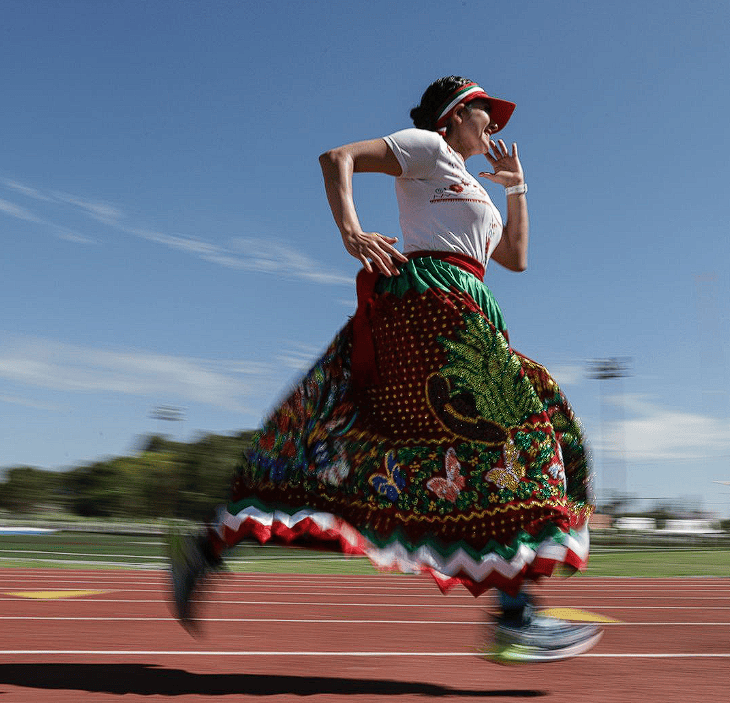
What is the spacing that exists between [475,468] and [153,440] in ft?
218

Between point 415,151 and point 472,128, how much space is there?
38 centimetres

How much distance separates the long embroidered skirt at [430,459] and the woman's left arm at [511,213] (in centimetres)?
63

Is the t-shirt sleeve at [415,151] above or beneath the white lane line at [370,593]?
above

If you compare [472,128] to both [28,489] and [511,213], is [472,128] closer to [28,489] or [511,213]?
[511,213]

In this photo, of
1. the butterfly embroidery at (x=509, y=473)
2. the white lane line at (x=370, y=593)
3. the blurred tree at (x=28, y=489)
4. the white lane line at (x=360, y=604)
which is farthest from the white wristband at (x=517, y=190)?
the blurred tree at (x=28, y=489)

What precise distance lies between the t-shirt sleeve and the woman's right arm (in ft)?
0.09

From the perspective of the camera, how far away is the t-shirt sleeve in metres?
3.03

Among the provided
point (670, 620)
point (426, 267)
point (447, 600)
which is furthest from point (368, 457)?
point (447, 600)

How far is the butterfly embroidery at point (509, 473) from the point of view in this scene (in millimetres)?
2676

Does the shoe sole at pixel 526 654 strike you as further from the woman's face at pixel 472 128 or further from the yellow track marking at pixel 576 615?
the yellow track marking at pixel 576 615

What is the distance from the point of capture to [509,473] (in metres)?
2.68

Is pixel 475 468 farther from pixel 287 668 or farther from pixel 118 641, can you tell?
pixel 118 641

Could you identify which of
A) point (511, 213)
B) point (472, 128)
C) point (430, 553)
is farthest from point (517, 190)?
point (430, 553)

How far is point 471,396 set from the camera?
108 inches
